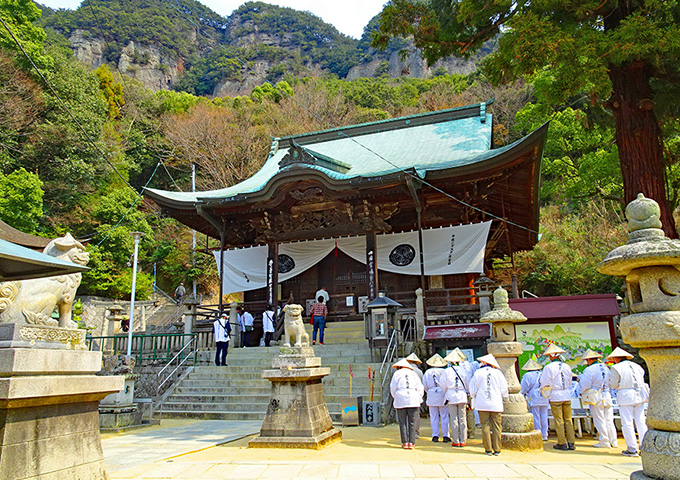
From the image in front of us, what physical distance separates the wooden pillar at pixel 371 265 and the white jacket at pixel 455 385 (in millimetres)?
6906

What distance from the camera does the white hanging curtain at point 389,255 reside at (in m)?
14.1

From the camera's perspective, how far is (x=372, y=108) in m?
38.9

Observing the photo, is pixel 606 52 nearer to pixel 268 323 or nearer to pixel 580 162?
pixel 580 162

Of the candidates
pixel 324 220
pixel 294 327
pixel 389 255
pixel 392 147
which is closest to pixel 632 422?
pixel 294 327

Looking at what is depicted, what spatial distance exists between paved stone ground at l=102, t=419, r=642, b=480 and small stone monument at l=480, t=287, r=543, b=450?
210 mm

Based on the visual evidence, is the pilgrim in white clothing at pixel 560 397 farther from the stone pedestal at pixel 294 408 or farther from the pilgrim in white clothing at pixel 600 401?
the stone pedestal at pixel 294 408

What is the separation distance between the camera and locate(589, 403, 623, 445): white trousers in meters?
7.13

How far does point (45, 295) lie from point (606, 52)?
982 centimetres

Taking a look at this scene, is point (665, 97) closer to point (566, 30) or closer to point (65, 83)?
point (566, 30)

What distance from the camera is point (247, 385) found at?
438 inches

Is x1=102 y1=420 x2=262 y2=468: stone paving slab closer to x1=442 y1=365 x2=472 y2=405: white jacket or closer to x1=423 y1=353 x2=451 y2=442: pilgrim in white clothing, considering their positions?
x1=423 y1=353 x2=451 y2=442: pilgrim in white clothing

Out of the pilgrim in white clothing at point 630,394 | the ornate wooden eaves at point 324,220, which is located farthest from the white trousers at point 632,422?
the ornate wooden eaves at point 324,220

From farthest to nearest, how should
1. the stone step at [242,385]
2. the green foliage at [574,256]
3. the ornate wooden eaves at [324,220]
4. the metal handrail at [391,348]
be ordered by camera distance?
the green foliage at [574,256]
the ornate wooden eaves at [324,220]
the metal handrail at [391,348]
the stone step at [242,385]

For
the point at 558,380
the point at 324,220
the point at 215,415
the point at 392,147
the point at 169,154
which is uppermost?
the point at 169,154
